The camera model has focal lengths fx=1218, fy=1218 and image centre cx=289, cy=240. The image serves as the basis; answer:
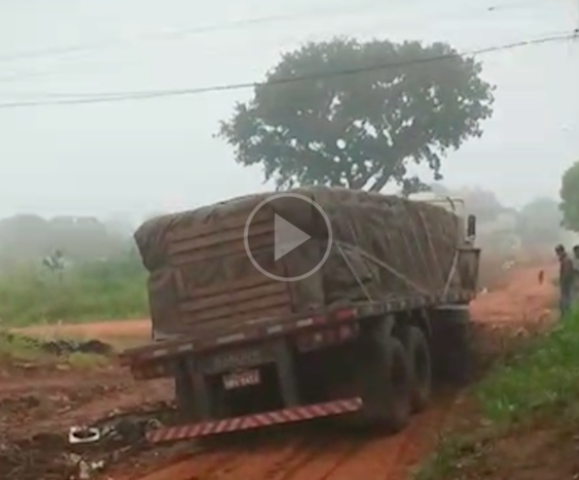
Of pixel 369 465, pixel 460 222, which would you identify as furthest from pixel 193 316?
pixel 460 222

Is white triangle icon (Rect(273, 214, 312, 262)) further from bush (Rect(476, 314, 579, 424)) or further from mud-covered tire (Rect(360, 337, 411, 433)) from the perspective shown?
bush (Rect(476, 314, 579, 424))

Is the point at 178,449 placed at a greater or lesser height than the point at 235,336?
lesser

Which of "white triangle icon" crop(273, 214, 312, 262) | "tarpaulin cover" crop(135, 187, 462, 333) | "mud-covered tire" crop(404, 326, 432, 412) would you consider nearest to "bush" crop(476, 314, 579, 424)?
"mud-covered tire" crop(404, 326, 432, 412)

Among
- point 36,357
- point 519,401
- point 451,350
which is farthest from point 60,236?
point 519,401

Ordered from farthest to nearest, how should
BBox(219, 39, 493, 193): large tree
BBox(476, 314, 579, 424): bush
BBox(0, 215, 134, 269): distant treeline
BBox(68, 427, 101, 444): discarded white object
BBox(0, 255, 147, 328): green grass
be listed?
BBox(0, 215, 134, 269): distant treeline < BBox(219, 39, 493, 193): large tree < BBox(0, 255, 147, 328): green grass < BBox(68, 427, 101, 444): discarded white object < BBox(476, 314, 579, 424): bush

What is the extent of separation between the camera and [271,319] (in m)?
10.9

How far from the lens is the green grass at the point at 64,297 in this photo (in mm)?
33000

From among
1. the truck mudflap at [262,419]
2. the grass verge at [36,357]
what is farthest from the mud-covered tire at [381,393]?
the grass verge at [36,357]

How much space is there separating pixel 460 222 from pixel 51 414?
251 inches

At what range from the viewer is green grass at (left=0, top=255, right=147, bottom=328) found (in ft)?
108
